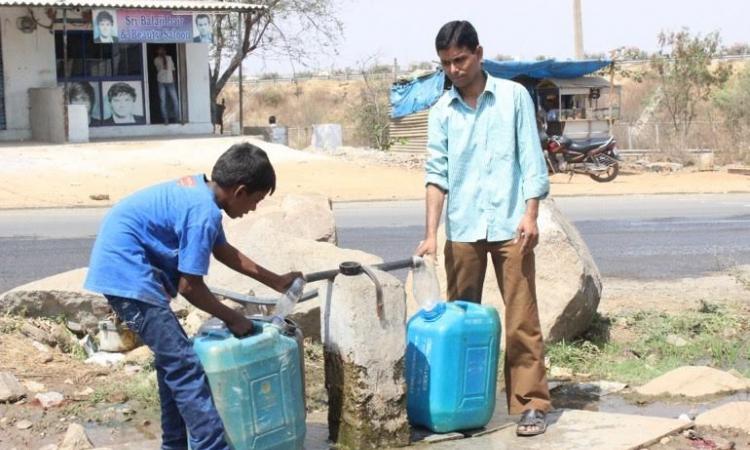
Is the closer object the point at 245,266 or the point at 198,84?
the point at 245,266

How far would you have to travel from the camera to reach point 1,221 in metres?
15.3

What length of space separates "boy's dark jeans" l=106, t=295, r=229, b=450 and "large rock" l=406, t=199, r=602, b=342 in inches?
106

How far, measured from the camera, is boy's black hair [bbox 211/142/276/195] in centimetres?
418

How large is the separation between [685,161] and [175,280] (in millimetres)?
24161

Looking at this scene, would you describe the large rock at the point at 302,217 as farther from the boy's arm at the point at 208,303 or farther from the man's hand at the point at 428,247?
the boy's arm at the point at 208,303

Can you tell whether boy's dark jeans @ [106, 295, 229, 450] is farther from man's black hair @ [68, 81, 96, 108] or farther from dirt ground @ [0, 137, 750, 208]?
man's black hair @ [68, 81, 96, 108]

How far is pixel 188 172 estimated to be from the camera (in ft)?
70.3

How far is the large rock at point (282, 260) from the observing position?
663 centimetres

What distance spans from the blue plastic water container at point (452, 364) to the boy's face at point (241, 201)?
3.50ft

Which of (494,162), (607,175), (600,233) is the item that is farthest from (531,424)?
(607,175)

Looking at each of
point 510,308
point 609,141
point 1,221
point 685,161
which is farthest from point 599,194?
point 510,308

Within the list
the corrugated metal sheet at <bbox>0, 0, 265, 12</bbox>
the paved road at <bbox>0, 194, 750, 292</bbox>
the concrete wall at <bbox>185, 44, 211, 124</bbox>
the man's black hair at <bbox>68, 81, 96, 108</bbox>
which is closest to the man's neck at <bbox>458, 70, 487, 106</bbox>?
the paved road at <bbox>0, 194, 750, 292</bbox>

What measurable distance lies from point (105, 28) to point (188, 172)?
15.4 feet

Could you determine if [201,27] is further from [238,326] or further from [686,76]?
[238,326]
